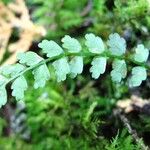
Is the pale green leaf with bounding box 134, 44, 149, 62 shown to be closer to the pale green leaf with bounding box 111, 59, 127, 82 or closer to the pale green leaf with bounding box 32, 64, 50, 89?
the pale green leaf with bounding box 111, 59, 127, 82

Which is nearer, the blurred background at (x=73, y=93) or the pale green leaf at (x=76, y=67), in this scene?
the pale green leaf at (x=76, y=67)

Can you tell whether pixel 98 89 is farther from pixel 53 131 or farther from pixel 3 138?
pixel 3 138

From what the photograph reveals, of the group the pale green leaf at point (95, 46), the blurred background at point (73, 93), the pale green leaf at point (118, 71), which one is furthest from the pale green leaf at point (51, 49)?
the blurred background at point (73, 93)

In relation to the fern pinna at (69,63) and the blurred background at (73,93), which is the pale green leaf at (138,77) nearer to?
the fern pinna at (69,63)

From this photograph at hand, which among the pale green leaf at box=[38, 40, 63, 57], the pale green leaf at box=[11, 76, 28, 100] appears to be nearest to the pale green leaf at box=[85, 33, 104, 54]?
the pale green leaf at box=[38, 40, 63, 57]

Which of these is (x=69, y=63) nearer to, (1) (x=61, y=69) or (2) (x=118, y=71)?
(1) (x=61, y=69)

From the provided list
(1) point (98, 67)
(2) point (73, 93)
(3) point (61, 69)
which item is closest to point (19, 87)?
(3) point (61, 69)

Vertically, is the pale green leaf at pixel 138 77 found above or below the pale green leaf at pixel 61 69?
below
